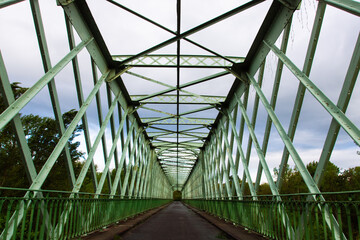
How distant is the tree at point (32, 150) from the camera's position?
18828 mm

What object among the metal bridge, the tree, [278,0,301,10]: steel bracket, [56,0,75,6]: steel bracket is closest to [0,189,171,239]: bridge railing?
the metal bridge

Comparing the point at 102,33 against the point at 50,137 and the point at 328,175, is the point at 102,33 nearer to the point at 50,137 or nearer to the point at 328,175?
the point at 50,137

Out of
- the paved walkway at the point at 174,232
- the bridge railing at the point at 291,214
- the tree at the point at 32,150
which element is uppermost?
the tree at the point at 32,150

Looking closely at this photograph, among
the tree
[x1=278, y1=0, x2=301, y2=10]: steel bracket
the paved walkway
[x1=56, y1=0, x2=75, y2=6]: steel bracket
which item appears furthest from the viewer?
the tree

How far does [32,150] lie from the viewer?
21000 millimetres

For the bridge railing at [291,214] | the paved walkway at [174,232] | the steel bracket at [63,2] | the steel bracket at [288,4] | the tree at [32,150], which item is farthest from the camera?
the tree at [32,150]

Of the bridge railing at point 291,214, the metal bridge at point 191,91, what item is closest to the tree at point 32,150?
the metal bridge at point 191,91

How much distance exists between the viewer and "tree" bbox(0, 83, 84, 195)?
741 inches

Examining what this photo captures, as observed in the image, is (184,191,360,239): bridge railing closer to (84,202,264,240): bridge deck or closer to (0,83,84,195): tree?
(84,202,264,240): bridge deck

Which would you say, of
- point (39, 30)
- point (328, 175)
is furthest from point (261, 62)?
point (328, 175)

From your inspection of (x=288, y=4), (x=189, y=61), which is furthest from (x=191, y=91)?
(x=288, y=4)

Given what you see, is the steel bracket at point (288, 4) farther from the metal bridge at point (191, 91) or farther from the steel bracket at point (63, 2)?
the steel bracket at point (63, 2)

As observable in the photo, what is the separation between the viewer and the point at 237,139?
12203 millimetres

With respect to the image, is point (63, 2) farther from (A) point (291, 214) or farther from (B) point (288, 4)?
(A) point (291, 214)
